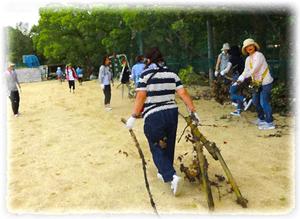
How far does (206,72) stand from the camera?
578 inches

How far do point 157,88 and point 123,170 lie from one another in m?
1.42

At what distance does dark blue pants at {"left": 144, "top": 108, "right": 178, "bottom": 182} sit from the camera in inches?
164

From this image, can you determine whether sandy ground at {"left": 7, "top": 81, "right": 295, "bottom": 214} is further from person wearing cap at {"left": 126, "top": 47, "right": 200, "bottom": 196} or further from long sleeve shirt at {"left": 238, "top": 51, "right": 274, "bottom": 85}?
long sleeve shirt at {"left": 238, "top": 51, "right": 274, "bottom": 85}

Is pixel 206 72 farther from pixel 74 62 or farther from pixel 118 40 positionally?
pixel 74 62

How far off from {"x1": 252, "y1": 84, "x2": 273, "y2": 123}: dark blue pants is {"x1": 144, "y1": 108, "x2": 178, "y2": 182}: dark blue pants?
2849 millimetres

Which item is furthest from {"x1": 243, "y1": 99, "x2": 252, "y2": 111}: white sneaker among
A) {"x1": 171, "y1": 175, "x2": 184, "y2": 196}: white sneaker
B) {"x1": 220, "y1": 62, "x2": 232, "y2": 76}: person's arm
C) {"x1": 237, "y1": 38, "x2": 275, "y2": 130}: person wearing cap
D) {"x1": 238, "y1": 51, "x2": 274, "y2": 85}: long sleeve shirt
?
{"x1": 171, "y1": 175, "x2": 184, "y2": 196}: white sneaker

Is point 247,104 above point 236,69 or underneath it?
underneath

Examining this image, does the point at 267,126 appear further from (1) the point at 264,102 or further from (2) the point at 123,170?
(2) the point at 123,170

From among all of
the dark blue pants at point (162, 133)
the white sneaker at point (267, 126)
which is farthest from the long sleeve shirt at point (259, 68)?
the dark blue pants at point (162, 133)

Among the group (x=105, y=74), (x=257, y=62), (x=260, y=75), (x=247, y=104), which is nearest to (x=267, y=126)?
(x=260, y=75)

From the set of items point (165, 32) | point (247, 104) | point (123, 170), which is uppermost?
point (165, 32)

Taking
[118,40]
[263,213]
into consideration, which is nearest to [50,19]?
[118,40]

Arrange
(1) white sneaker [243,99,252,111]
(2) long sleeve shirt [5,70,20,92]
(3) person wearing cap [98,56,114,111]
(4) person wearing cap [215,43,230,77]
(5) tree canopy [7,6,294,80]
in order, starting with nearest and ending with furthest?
(1) white sneaker [243,99,252,111] < (4) person wearing cap [215,43,230,77] < (5) tree canopy [7,6,294,80] < (3) person wearing cap [98,56,114,111] < (2) long sleeve shirt [5,70,20,92]

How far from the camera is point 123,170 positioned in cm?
504
